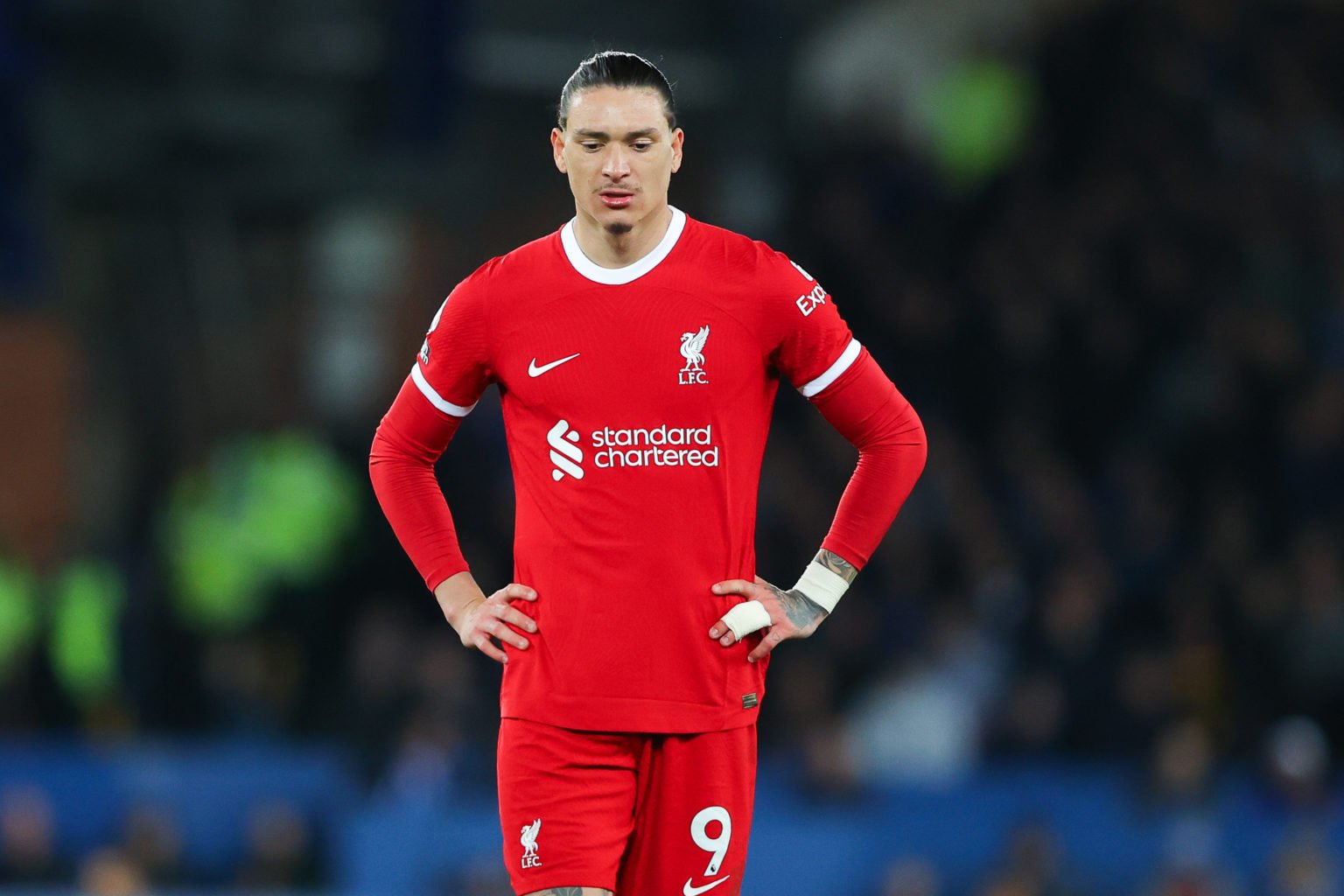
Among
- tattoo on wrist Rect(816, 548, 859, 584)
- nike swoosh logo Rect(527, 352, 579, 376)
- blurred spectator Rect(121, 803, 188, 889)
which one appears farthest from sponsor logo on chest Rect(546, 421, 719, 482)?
blurred spectator Rect(121, 803, 188, 889)

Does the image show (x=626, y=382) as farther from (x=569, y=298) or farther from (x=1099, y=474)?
(x=1099, y=474)

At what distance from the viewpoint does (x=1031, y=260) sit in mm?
13875

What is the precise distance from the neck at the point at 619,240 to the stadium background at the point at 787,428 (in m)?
6.00

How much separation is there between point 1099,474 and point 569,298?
8.91 m

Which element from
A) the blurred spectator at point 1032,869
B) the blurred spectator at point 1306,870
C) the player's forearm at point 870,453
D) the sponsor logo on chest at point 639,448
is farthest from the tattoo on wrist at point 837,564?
the blurred spectator at point 1306,870

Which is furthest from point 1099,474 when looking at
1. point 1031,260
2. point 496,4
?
point 496,4

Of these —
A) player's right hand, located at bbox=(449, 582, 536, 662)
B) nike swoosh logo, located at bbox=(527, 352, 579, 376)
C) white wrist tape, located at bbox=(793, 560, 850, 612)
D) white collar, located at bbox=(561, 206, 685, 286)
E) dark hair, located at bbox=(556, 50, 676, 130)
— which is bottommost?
player's right hand, located at bbox=(449, 582, 536, 662)

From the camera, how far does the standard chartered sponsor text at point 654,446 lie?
4152 mm

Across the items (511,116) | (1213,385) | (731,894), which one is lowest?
(731,894)

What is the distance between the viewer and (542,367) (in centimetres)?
419

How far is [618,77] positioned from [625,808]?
1529 mm

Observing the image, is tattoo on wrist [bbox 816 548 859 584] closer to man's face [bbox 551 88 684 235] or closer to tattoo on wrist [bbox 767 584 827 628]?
tattoo on wrist [bbox 767 584 827 628]

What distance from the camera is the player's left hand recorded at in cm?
418

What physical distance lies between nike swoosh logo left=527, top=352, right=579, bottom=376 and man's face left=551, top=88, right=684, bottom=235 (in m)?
0.28
